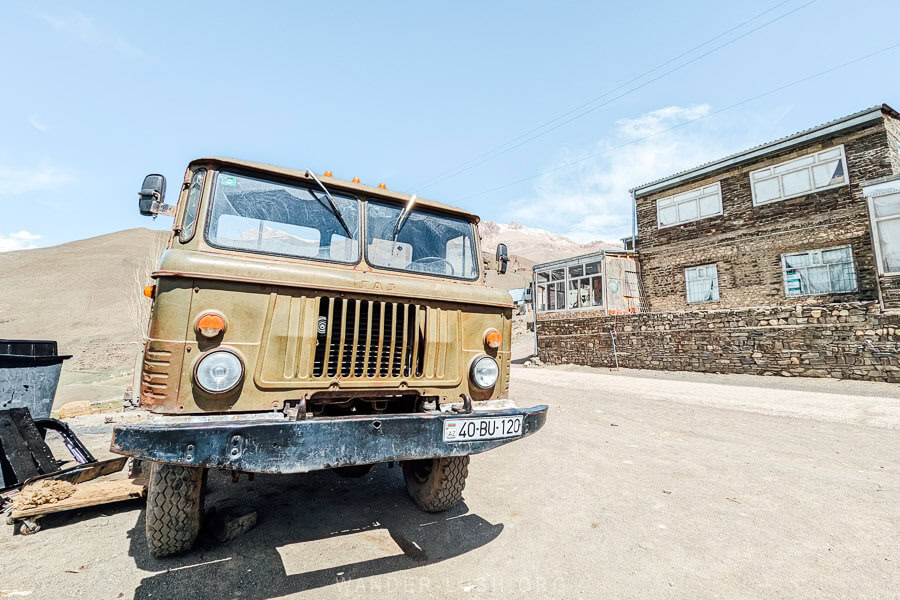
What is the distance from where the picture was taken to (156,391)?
2324mm


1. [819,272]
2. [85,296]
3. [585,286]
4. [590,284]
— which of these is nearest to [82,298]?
[85,296]

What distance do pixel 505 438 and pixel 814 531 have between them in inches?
97.1

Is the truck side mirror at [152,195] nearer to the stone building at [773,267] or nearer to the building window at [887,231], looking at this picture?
the stone building at [773,267]

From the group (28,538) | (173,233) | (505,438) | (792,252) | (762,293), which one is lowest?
(28,538)

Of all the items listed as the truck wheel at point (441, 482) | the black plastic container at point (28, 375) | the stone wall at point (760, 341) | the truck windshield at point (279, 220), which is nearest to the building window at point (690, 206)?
the stone wall at point (760, 341)

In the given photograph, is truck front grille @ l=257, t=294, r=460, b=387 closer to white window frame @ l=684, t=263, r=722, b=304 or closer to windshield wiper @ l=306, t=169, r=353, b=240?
windshield wiper @ l=306, t=169, r=353, b=240

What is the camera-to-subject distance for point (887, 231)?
13062mm

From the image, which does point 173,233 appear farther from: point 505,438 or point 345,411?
point 505,438

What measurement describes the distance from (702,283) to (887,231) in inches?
231

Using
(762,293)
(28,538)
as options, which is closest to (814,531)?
(28,538)

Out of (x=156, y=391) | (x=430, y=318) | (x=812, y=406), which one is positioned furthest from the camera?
(x=812, y=406)

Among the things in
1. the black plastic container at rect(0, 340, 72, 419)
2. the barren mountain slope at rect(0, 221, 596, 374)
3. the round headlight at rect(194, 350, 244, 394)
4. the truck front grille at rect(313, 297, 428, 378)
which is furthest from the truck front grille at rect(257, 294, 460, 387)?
the barren mountain slope at rect(0, 221, 596, 374)

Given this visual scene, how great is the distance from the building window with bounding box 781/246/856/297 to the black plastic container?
20012 millimetres

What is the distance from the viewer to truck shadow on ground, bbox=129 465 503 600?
2486 millimetres
